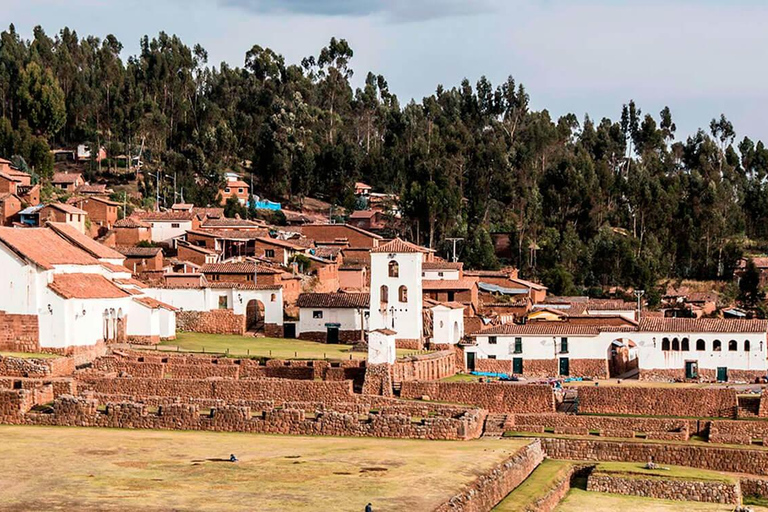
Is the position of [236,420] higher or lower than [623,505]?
higher

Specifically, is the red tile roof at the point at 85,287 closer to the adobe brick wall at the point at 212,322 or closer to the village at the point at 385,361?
the village at the point at 385,361

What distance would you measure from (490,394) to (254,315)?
18.5m

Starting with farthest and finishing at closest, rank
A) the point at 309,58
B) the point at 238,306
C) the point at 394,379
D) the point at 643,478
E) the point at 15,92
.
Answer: the point at 309,58 → the point at 15,92 → the point at 238,306 → the point at 394,379 → the point at 643,478

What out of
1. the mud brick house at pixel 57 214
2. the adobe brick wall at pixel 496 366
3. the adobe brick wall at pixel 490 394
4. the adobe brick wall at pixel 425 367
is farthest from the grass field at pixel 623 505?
the mud brick house at pixel 57 214

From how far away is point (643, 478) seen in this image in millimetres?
31188

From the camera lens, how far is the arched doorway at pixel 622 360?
53250mm

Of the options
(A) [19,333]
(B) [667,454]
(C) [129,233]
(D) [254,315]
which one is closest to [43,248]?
(A) [19,333]

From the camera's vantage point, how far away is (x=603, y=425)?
3969 centimetres

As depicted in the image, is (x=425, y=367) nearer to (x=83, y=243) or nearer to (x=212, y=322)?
(x=212, y=322)

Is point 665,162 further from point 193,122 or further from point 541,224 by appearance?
point 193,122

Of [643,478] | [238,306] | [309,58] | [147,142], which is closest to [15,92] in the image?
[147,142]

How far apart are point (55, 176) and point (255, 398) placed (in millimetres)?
50716

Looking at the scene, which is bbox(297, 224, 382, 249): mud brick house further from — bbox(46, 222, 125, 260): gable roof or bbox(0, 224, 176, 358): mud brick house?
bbox(0, 224, 176, 358): mud brick house

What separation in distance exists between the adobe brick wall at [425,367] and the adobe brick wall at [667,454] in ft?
32.0
